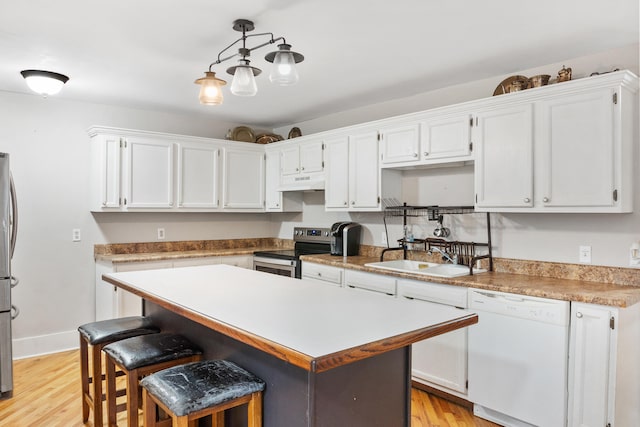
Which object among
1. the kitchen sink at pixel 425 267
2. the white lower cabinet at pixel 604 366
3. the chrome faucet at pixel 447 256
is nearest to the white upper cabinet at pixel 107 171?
the kitchen sink at pixel 425 267

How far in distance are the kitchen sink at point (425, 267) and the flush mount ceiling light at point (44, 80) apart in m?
2.79

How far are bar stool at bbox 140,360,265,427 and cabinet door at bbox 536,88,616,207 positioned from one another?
6.89ft

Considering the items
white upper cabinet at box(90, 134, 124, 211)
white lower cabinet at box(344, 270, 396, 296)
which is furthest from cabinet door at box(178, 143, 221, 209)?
white lower cabinet at box(344, 270, 396, 296)

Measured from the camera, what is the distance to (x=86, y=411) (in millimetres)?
2641

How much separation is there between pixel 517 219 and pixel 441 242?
24.0 inches

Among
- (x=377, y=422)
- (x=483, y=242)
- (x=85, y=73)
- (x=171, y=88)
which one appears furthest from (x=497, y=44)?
(x=85, y=73)

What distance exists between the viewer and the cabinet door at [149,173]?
4082mm

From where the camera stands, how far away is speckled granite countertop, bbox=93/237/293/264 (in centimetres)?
402

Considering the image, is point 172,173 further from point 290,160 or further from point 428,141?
point 428,141

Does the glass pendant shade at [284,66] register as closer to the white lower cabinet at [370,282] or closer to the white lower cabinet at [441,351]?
the white lower cabinet at [441,351]

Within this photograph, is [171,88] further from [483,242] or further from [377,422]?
[377,422]

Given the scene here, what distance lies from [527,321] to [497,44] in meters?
1.69

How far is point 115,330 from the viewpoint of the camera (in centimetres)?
243

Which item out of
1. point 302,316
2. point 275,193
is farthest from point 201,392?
point 275,193
